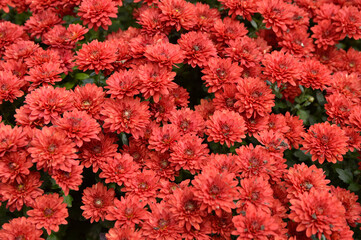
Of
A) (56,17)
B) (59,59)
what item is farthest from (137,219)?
(56,17)

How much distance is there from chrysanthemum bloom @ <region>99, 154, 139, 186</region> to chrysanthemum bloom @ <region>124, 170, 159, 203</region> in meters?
0.05

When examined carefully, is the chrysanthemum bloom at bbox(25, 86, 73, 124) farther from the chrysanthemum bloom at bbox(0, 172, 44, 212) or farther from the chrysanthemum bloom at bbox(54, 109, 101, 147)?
the chrysanthemum bloom at bbox(0, 172, 44, 212)

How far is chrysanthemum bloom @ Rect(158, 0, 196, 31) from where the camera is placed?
3520 mm

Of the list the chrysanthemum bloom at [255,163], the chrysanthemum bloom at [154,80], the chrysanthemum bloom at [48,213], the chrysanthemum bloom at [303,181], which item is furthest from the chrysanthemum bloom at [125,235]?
the chrysanthemum bloom at [303,181]

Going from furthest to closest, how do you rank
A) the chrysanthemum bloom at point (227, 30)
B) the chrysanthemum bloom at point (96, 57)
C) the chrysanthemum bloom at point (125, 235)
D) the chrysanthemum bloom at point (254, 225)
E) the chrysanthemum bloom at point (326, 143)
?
the chrysanthemum bloom at point (227, 30) < the chrysanthemum bloom at point (96, 57) < the chrysanthemum bloom at point (326, 143) < the chrysanthemum bloom at point (125, 235) < the chrysanthemum bloom at point (254, 225)

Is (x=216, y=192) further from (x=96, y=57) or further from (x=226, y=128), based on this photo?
(x=96, y=57)

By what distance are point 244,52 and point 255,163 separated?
131 centimetres

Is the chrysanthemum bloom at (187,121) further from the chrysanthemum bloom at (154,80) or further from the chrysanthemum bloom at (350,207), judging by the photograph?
the chrysanthemum bloom at (350,207)

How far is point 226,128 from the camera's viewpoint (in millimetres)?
3086

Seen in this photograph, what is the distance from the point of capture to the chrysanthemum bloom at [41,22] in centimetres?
383

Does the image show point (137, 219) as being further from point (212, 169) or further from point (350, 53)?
point (350, 53)

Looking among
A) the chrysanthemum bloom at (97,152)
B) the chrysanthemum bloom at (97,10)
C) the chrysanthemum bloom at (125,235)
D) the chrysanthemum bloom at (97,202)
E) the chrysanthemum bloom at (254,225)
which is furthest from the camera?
the chrysanthemum bloom at (97,10)

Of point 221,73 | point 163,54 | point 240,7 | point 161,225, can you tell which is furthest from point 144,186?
point 240,7

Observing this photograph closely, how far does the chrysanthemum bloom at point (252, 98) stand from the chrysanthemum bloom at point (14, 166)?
197 centimetres
